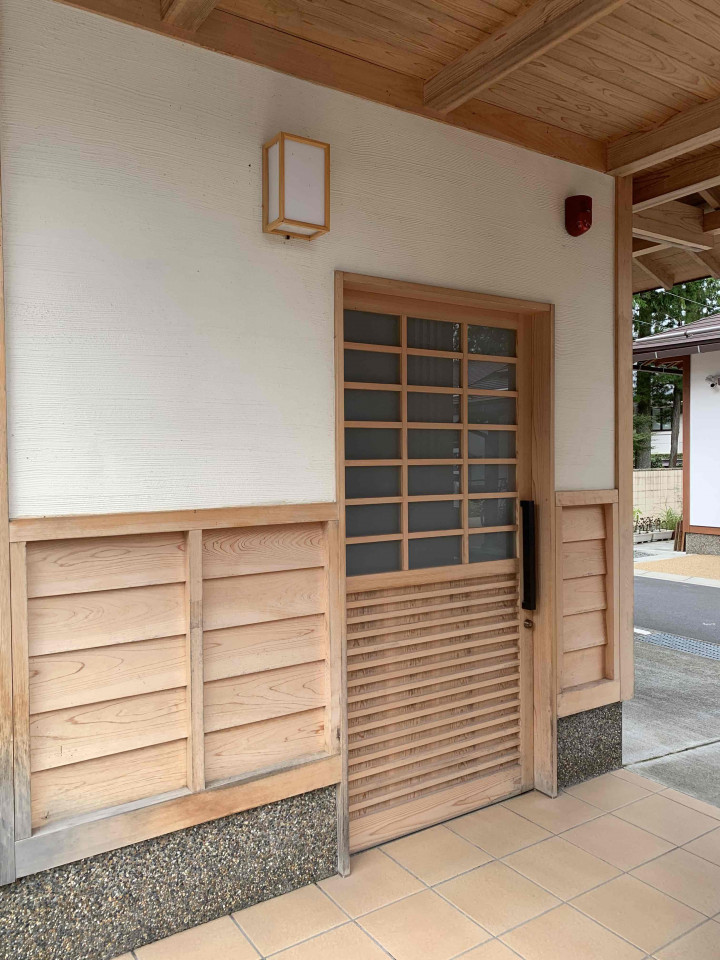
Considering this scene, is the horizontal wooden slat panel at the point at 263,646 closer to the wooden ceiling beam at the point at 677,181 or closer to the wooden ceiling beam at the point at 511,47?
the wooden ceiling beam at the point at 511,47

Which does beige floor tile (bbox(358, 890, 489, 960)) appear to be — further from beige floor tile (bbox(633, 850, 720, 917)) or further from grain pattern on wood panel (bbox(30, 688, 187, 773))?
grain pattern on wood panel (bbox(30, 688, 187, 773))

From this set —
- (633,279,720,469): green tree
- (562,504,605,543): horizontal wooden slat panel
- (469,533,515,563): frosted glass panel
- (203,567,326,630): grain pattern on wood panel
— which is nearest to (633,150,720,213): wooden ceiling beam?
(562,504,605,543): horizontal wooden slat panel

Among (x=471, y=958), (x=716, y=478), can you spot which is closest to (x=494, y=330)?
(x=471, y=958)

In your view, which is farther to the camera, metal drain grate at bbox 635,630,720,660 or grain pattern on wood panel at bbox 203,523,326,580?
metal drain grate at bbox 635,630,720,660

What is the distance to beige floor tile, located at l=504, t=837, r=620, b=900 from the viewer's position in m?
2.40

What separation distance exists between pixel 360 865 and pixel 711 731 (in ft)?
7.46

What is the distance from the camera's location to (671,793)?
3082 millimetres

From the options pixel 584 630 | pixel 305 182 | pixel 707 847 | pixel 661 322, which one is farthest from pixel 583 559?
pixel 661 322

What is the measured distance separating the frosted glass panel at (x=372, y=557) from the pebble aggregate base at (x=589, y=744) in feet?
3.61

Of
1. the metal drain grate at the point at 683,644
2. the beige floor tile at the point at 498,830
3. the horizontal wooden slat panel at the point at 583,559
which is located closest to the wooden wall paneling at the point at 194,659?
the beige floor tile at the point at 498,830

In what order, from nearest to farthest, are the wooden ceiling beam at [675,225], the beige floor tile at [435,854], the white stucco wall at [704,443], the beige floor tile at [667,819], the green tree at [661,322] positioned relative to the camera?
the beige floor tile at [435,854], the beige floor tile at [667,819], the wooden ceiling beam at [675,225], the white stucco wall at [704,443], the green tree at [661,322]

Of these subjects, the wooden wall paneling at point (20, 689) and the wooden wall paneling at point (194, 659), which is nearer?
the wooden wall paneling at point (20, 689)

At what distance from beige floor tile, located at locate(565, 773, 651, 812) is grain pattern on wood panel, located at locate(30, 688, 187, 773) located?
1842mm

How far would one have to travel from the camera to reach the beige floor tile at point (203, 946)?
6.67 ft
